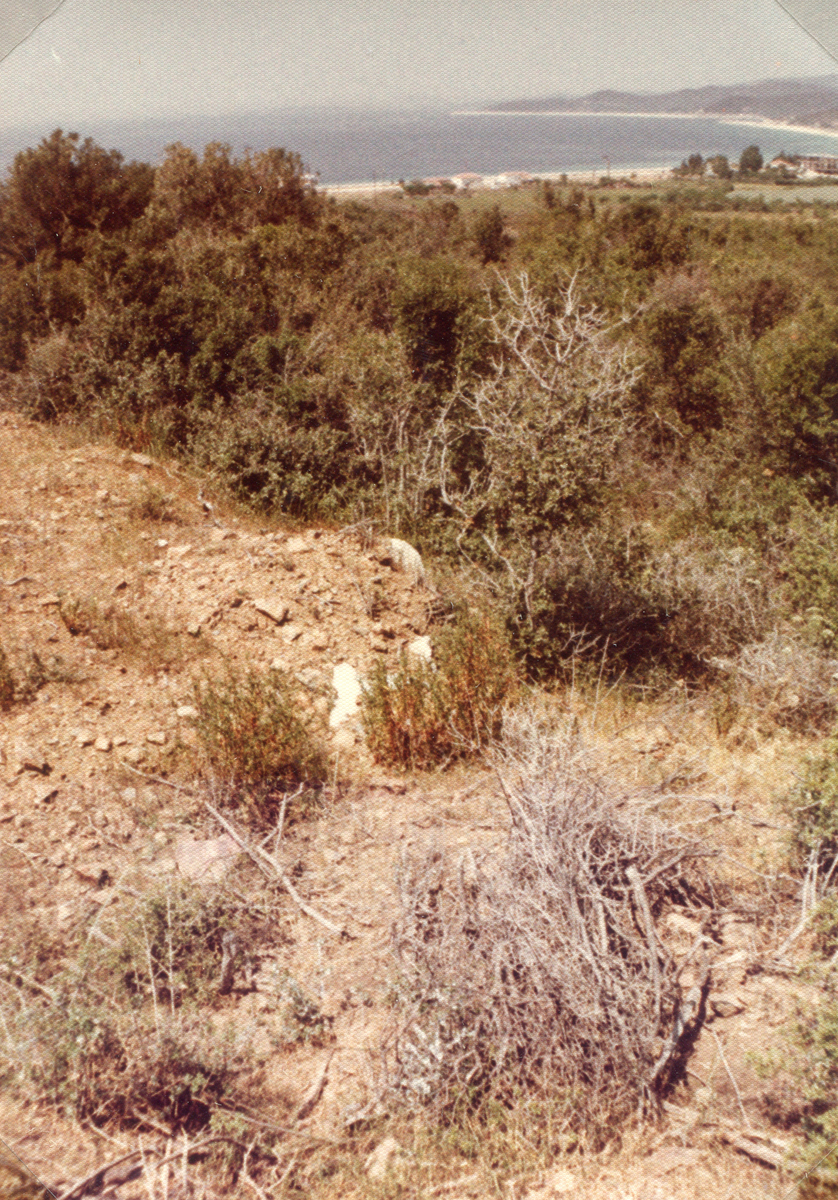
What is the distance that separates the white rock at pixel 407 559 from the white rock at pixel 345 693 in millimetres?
1105

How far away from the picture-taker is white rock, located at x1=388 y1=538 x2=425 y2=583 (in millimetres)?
5527

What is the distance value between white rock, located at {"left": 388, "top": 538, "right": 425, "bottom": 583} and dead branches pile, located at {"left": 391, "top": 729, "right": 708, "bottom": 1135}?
2529 millimetres

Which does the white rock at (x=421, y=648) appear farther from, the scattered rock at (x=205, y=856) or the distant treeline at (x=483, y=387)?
the scattered rock at (x=205, y=856)

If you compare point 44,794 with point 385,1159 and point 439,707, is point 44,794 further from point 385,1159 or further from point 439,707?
point 385,1159

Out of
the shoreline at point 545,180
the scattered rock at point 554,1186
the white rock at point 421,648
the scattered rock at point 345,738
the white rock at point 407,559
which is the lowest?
the scattered rock at point 345,738

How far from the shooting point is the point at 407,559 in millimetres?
5648

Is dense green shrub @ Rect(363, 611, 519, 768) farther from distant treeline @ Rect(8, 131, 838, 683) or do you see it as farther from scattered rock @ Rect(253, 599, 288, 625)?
scattered rock @ Rect(253, 599, 288, 625)

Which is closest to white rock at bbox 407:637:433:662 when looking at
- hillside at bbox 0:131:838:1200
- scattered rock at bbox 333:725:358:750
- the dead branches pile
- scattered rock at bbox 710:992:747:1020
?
hillside at bbox 0:131:838:1200

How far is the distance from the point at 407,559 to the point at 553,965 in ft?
11.7

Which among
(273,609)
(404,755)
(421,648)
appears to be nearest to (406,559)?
(421,648)

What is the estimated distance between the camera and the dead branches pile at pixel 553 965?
7.59ft

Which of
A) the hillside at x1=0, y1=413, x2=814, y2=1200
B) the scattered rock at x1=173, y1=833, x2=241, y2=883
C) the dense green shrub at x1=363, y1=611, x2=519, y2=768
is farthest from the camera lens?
the dense green shrub at x1=363, y1=611, x2=519, y2=768

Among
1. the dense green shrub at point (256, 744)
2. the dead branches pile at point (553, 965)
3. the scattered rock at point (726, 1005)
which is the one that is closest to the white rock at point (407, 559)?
the dense green shrub at point (256, 744)

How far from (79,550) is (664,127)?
659 cm
